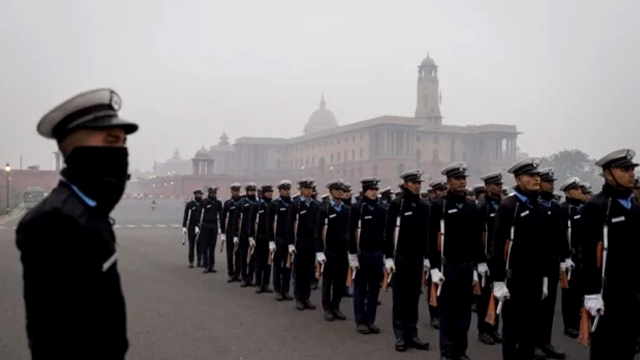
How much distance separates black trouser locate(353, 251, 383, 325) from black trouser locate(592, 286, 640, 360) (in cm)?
443

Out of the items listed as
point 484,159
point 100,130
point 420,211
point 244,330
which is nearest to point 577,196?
point 420,211

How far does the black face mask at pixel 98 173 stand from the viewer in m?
2.73

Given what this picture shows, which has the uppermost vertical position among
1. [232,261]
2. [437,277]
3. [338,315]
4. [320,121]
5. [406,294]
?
[320,121]

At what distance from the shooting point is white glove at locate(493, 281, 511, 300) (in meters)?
6.27

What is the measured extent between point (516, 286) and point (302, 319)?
4.71 m

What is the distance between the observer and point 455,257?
752cm

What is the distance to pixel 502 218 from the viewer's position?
6.59 m

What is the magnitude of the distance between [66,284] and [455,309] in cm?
575

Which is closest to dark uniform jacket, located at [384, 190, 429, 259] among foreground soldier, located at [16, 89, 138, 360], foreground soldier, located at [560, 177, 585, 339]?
foreground soldier, located at [560, 177, 585, 339]

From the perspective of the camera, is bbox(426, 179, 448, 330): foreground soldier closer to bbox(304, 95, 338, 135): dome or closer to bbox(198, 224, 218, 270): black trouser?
bbox(198, 224, 218, 270): black trouser

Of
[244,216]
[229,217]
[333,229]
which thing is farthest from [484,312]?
[229,217]

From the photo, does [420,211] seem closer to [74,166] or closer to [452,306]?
[452,306]

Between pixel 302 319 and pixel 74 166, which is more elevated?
pixel 74 166

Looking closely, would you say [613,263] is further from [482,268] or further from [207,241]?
[207,241]
